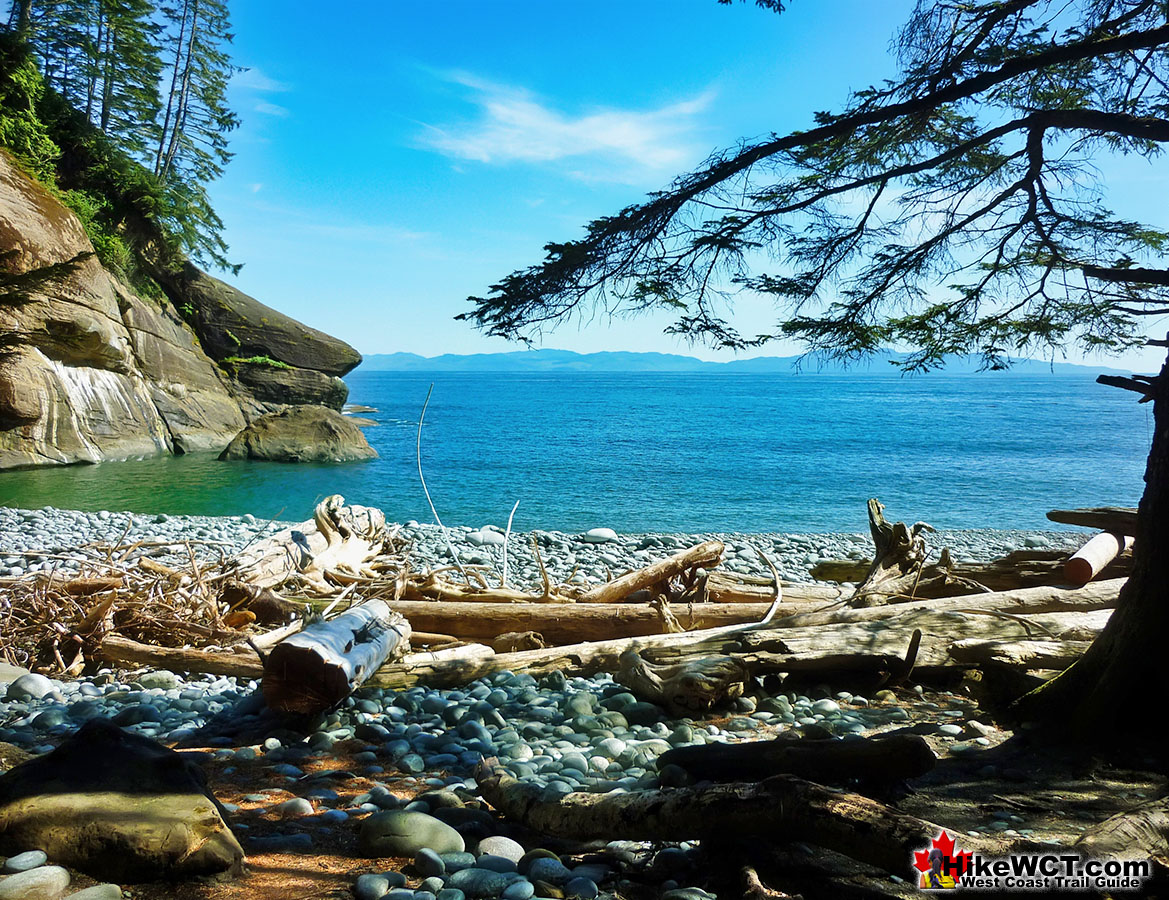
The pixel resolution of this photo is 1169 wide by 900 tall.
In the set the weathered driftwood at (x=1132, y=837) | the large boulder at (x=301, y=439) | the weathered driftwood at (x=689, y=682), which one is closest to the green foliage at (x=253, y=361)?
the large boulder at (x=301, y=439)

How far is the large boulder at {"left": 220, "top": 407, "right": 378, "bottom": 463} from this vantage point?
2311 centimetres

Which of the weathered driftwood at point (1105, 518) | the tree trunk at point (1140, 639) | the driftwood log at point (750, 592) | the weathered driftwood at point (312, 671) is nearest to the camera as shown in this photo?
the tree trunk at point (1140, 639)

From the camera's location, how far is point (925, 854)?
192 cm

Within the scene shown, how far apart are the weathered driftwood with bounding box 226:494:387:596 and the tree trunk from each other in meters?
5.73

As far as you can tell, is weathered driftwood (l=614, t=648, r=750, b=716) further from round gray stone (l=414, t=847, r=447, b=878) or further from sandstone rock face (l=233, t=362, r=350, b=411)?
sandstone rock face (l=233, t=362, r=350, b=411)

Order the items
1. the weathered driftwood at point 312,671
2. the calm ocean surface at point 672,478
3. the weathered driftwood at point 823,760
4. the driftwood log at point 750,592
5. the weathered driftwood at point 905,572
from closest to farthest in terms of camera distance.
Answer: the weathered driftwood at point 823,760 → the weathered driftwood at point 312,671 → the weathered driftwood at point 905,572 → the driftwood log at point 750,592 → the calm ocean surface at point 672,478

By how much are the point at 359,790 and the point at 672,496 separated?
58.7 feet

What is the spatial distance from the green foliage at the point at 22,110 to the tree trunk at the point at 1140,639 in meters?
26.3

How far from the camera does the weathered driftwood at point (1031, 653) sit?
160 inches

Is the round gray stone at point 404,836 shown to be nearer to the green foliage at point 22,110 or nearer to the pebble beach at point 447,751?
the pebble beach at point 447,751

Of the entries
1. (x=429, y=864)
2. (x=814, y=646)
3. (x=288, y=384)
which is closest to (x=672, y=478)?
(x=288, y=384)

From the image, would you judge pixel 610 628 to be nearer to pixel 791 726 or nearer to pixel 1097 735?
pixel 791 726

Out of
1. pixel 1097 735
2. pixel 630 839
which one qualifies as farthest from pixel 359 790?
pixel 1097 735

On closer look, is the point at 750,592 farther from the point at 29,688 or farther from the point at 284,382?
the point at 284,382
